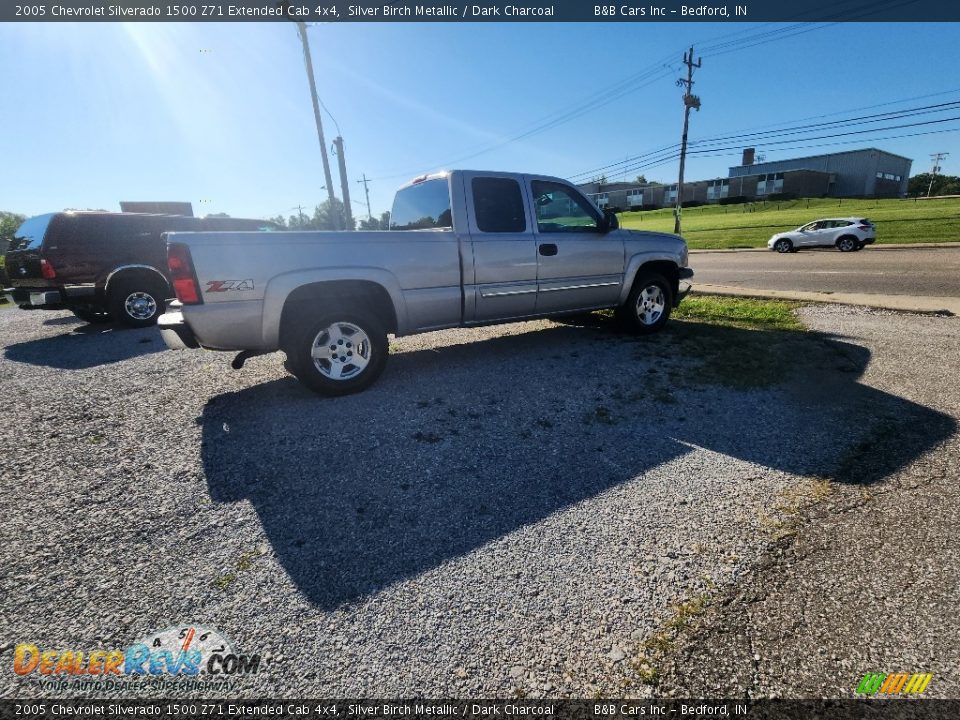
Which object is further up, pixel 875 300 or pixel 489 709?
pixel 875 300

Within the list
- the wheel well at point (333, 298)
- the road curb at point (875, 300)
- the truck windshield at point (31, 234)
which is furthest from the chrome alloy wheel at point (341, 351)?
the road curb at point (875, 300)

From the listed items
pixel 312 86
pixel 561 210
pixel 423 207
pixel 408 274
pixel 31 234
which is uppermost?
pixel 312 86

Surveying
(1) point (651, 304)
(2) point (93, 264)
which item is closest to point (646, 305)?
(1) point (651, 304)

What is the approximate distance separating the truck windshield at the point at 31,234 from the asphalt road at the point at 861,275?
45.2 ft

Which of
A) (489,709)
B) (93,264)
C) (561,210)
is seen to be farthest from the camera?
(93,264)

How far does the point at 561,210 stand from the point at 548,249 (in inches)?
23.7

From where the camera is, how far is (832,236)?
69.6 feet

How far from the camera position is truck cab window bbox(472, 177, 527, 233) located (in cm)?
462

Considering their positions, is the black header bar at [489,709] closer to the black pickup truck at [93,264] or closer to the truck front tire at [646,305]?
the truck front tire at [646,305]

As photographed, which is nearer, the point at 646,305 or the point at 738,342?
the point at 738,342

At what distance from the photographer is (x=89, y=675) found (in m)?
1.60

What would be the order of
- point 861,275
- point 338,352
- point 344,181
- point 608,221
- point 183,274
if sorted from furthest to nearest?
point 344,181
point 861,275
point 608,221
point 338,352
point 183,274

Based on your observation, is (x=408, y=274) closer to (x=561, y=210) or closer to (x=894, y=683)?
(x=561, y=210)

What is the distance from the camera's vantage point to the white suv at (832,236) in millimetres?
20203
